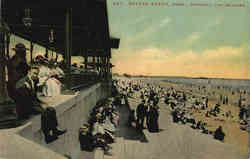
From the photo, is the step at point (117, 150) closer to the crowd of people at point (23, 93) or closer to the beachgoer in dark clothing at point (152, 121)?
the beachgoer in dark clothing at point (152, 121)

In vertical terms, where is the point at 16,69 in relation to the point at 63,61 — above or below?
below

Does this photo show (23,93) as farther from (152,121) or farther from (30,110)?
(152,121)

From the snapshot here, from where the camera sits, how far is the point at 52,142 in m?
3.02

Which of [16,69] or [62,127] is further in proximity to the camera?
[62,127]

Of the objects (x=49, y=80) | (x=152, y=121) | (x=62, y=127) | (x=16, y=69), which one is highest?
(x=16, y=69)

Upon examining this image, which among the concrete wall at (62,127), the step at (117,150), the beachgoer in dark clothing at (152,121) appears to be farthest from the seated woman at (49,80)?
the beachgoer in dark clothing at (152,121)

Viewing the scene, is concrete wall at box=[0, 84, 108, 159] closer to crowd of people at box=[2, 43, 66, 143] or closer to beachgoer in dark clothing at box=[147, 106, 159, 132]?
crowd of people at box=[2, 43, 66, 143]

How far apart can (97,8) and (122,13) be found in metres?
0.82

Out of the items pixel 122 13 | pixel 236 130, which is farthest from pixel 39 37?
pixel 236 130

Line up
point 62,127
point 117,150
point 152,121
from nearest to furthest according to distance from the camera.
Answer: point 62,127 < point 117,150 < point 152,121

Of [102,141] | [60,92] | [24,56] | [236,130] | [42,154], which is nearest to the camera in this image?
[42,154]

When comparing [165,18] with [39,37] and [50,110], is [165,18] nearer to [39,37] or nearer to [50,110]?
[50,110]

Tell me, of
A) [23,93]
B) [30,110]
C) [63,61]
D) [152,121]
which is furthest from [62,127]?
[152,121]

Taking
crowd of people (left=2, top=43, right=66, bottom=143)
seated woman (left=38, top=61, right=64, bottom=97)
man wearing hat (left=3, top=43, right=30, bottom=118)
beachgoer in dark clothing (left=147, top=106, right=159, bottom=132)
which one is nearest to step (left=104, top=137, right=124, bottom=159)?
beachgoer in dark clothing (left=147, top=106, right=159, bottom=132)
